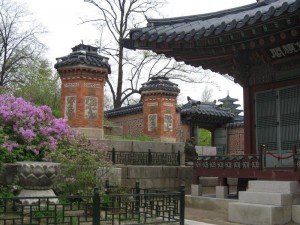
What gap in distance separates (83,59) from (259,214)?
8.18 meters

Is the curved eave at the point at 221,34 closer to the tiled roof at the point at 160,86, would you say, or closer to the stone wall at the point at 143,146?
the stone wall at the point at 143,146

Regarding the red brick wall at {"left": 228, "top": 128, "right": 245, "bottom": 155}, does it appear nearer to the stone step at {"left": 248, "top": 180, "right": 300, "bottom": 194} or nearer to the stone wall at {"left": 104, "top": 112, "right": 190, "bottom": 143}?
the stone wall at {"left": 104, "top": 112, "right": 190, "bottom": 143}

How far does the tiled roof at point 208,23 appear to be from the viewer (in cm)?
898

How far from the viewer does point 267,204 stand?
9.23 metres

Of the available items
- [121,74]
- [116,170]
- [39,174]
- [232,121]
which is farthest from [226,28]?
[121,74]

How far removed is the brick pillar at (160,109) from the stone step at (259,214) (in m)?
9.84

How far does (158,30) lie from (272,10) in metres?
3.70

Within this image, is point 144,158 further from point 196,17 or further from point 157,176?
point 196,17

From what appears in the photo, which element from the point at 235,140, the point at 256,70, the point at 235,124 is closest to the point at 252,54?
the point at 256,70

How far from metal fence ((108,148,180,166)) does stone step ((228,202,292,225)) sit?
4.76 m

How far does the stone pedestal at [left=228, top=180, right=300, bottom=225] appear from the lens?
8.85 meters

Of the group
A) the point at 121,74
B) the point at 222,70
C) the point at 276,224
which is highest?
the point at 121,74

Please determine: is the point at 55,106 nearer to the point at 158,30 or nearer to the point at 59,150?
the point at 158,30

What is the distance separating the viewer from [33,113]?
8.95 metres
